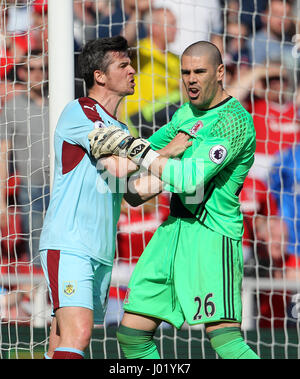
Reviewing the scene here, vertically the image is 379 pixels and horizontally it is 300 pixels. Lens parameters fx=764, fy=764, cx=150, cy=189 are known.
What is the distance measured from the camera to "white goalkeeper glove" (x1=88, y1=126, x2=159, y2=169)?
367 centimetres

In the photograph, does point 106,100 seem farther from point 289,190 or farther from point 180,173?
point 289,190

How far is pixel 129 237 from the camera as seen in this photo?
6918 millimetres

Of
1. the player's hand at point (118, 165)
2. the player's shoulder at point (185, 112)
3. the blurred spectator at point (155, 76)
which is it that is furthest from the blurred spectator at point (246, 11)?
the player's hand at point (118, 165)

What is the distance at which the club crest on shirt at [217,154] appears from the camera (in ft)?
12.2

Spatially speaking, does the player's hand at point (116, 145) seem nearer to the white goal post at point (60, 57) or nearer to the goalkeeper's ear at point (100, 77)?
the goalkeeper's ear at point (100, 77)

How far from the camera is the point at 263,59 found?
7.02 m

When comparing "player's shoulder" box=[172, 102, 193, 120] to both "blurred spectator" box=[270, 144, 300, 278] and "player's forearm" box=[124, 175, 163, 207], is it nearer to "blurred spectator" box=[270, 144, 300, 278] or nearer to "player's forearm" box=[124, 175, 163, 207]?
"player's forearm" box=[124, 175, 163, 207]

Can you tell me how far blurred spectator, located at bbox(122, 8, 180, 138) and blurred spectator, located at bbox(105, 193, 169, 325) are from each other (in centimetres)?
73

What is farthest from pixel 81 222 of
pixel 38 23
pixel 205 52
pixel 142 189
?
pixel 38 23

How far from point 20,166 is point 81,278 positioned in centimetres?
330

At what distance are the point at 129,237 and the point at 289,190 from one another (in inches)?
61.1

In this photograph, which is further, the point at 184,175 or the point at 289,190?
the point at 289,190
